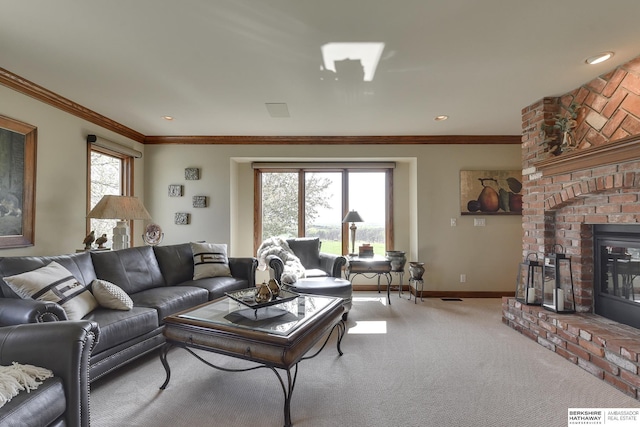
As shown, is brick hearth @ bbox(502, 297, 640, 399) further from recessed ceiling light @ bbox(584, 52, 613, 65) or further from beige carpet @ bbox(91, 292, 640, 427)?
recessed ceiling light @ bbox(584, 52, 613, 65)

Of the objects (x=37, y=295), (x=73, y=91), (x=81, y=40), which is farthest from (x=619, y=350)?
(x=73, y=91)

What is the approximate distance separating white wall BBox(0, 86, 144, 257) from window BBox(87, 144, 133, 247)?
0.17 meters

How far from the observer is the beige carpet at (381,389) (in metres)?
1.85

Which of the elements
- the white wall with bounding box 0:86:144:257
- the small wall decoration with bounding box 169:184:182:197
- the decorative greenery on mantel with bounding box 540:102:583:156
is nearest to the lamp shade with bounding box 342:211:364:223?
the decorative greenery on mantel with bounding box 540:102:583:156

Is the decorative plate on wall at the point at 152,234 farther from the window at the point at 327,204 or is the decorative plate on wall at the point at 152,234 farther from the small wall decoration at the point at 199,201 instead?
the window at the point at 327,204

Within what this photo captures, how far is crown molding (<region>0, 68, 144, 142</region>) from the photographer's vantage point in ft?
A: 9.18

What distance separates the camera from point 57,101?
3.29 meters

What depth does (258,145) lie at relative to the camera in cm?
491

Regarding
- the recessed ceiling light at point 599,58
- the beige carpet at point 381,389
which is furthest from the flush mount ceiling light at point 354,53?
the beige carpet at point 381,389

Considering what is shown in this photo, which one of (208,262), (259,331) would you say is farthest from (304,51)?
(208,262)

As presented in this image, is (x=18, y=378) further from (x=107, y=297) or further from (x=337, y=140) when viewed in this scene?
(x=337, y=140)

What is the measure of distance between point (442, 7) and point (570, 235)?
255cm

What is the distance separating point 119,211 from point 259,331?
2.47m

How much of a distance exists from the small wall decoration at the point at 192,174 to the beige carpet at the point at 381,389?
283 cm
